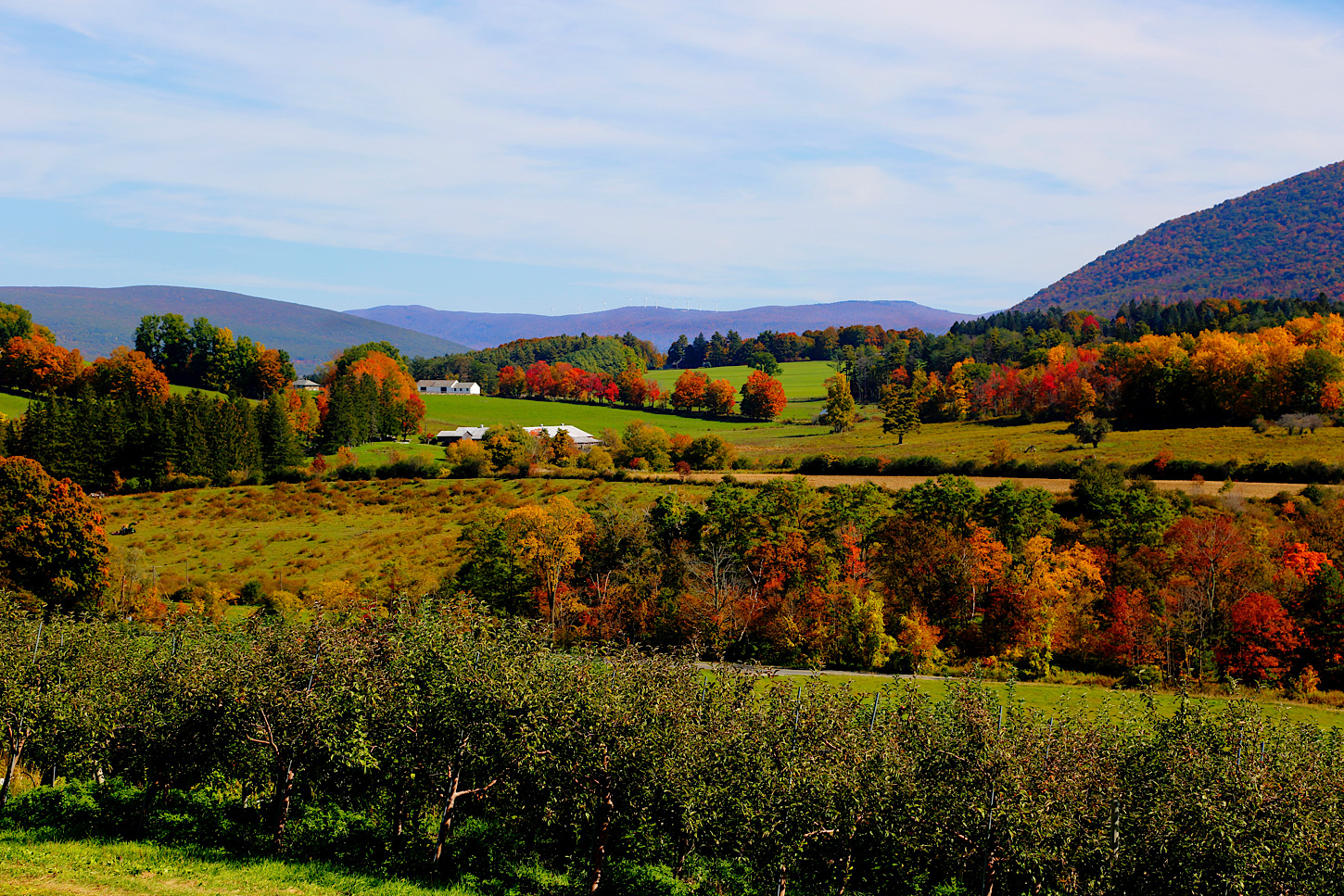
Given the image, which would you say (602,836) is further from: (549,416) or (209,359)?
(209,359)

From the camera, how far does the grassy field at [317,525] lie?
59.5m

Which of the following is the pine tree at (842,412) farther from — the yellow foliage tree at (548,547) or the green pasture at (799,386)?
the yellow foliage tree at (548,547)

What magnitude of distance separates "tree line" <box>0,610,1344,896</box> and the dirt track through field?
160 ft

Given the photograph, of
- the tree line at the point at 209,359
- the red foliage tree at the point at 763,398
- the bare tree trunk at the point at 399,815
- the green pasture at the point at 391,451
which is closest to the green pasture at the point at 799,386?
the red foliage tree at the point at 763,398

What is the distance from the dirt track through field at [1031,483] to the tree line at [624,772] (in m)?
48.7

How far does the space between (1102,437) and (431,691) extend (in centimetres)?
8627

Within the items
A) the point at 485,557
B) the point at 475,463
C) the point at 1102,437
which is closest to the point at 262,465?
the point at 475,463

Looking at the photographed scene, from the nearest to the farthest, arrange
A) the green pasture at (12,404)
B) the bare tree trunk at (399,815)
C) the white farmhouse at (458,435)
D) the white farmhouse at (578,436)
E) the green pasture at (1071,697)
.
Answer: the bare tree trunk at (399,815), the green pasture at (1071,697), the green pasture at (12,404), the white farmhouse at (578,436), the white farmhouse at (458,435)

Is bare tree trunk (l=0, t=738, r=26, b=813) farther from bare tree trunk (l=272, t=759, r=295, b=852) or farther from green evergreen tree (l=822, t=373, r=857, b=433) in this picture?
green evergreen tree (l=822, t=373, r=857, b=433)

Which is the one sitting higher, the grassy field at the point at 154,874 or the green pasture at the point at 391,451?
the green pasture at the point at 391,451

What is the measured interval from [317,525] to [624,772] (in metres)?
58.9

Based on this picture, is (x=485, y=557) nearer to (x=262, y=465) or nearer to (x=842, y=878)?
(x=842, y=878)

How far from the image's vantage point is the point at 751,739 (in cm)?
1922

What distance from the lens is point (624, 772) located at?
768 inches
